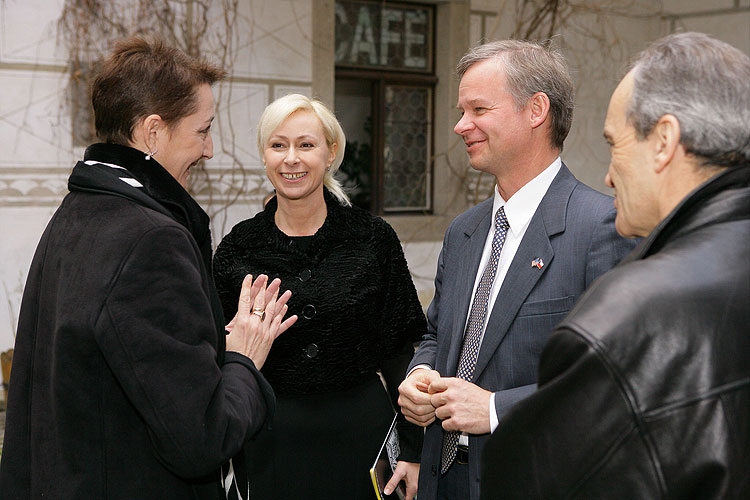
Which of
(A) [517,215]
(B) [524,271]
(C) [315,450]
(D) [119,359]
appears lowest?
(C) [315,450]

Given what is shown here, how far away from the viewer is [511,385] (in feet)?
6.53

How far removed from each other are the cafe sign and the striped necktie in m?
4.83

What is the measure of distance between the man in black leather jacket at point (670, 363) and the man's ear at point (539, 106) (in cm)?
95

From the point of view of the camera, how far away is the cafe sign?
22.1 feet

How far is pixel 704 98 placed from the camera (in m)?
1.24

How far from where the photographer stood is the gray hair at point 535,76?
2.20 meters

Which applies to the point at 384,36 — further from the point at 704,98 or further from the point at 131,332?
→ the point at 704,98

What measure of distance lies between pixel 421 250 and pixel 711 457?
19.7 ft

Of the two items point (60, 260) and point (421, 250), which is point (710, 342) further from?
point (421, 250)

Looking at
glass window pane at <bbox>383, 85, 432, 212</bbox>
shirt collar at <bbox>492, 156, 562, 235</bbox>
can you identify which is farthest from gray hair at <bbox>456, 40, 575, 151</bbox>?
glass window pane at <bbox>383, 85, 432, 212</bbox>

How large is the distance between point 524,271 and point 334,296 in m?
0.82

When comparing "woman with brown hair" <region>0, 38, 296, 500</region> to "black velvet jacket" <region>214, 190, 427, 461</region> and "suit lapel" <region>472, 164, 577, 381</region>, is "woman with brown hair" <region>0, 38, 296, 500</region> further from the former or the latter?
"black velvet jacket" <region>214, 190, 427, 461</region>

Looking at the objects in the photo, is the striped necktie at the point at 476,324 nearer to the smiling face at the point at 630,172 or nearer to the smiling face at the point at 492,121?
the smiling face at the point at 492,121

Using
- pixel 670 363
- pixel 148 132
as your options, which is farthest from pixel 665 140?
pixel 148 132
